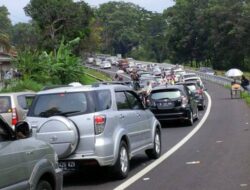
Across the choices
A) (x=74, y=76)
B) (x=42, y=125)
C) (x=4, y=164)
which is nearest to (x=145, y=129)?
(x=42, y=125)

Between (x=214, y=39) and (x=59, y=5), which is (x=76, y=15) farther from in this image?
(x=214, y=39)

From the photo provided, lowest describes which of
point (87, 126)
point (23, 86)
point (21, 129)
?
point (23, 86)

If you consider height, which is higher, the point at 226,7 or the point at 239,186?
the point at 226,7

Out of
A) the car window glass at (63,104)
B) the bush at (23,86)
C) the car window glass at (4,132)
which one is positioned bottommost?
the bush at (23,86)

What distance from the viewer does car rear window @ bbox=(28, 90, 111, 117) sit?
10.6m

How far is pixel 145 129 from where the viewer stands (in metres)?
12.7

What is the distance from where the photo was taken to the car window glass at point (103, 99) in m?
10.8

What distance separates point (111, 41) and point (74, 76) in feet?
413

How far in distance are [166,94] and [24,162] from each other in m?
15.6

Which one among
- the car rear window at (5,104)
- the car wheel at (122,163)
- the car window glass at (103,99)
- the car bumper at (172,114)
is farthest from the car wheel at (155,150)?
the car bumper at (172,114)

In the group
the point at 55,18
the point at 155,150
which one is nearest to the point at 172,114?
the point at 155,150

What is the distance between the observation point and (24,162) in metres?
6.45

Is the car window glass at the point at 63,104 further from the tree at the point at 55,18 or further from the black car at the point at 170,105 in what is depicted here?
the tree at the point at 55,18

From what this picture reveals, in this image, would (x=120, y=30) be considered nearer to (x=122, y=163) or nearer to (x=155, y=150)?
(x=155, y=150)
